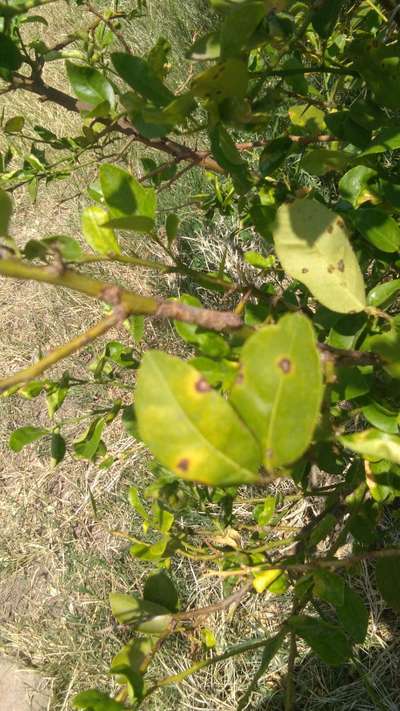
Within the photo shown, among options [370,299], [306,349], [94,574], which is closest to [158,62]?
[370,299]

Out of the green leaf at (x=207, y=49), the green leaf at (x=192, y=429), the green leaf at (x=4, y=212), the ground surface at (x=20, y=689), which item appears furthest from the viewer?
the ground surface at (x=20, y=689)

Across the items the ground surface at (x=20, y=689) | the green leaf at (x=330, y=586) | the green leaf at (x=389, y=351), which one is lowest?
the ground surface at (x=20, y=689)

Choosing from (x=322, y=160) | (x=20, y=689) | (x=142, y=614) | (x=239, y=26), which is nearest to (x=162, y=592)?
(x=142, y=614)

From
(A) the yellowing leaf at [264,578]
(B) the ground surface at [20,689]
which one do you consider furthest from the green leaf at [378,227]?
(B) the ground surface at [20,689]

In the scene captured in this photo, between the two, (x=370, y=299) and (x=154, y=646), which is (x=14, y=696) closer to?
(x=154, y=646)

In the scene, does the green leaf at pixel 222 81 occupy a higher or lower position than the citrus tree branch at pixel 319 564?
higher

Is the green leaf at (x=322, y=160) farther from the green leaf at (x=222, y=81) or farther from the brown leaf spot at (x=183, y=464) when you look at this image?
the brown leaf spot at (x=183, y=464)

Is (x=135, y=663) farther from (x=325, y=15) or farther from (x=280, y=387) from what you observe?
(x=325, y=15)
